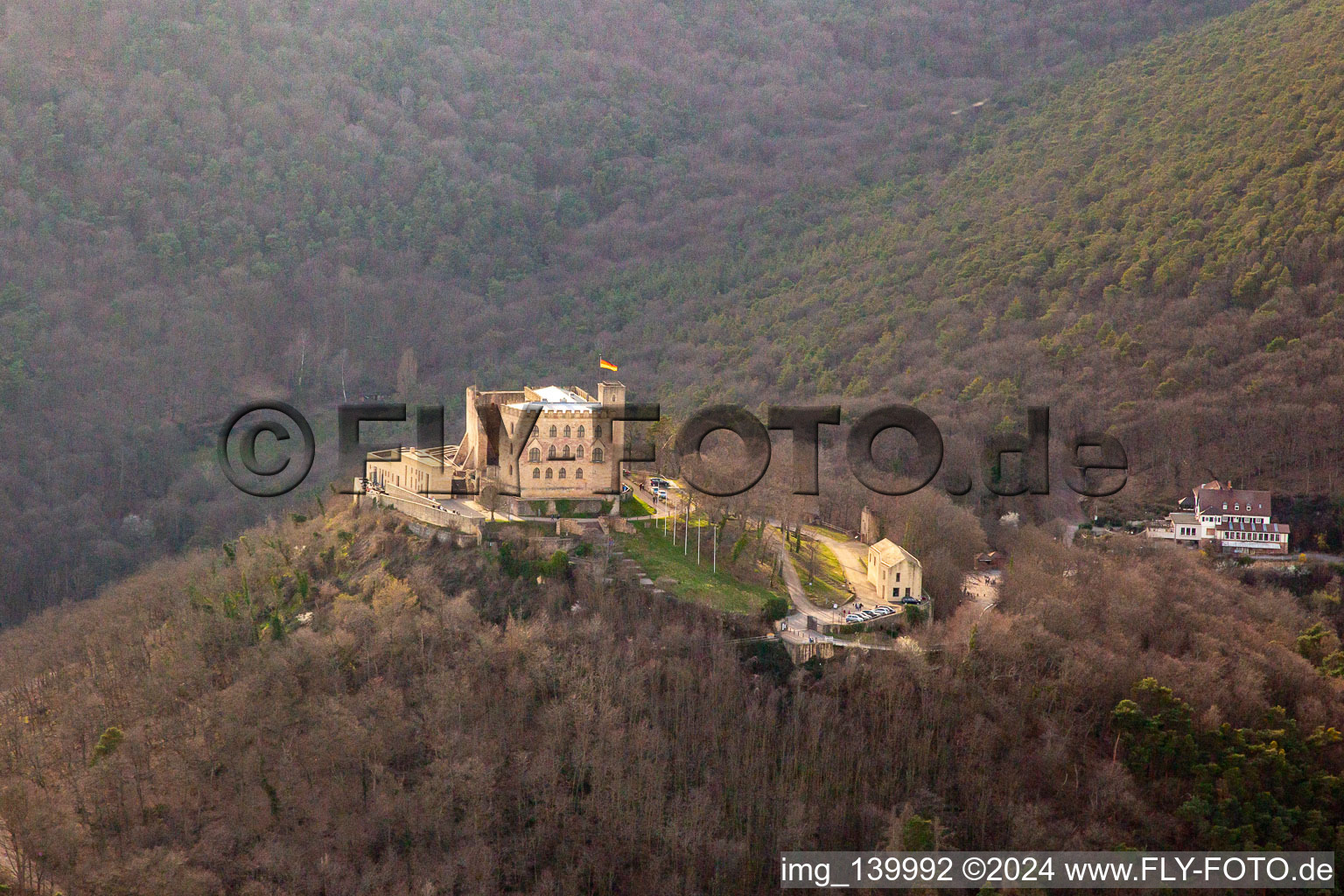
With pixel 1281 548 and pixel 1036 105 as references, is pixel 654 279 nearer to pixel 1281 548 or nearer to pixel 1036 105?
pixel 1036 105

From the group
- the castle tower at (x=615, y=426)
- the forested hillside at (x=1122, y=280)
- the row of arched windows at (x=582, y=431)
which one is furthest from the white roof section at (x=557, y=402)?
the forested hillside at (x=1122, y=280)

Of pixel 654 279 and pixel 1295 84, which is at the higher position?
Answer: pixel 1295 84

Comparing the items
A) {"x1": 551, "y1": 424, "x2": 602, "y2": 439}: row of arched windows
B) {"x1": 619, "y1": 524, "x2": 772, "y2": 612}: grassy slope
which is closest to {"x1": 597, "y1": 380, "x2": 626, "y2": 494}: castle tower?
{"x1": 551, "y1": 424, "x2": 602, "y2": 439}: row of arched windows

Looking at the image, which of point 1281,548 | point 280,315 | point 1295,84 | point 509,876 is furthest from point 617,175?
point 509,876

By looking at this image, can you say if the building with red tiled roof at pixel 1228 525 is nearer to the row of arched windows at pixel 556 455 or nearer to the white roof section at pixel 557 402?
the row of arched windows at pixel 556 455

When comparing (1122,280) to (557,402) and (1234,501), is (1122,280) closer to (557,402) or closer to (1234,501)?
(1234,501)

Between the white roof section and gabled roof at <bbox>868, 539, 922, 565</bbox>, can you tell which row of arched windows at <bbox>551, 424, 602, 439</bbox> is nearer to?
the white roof section
